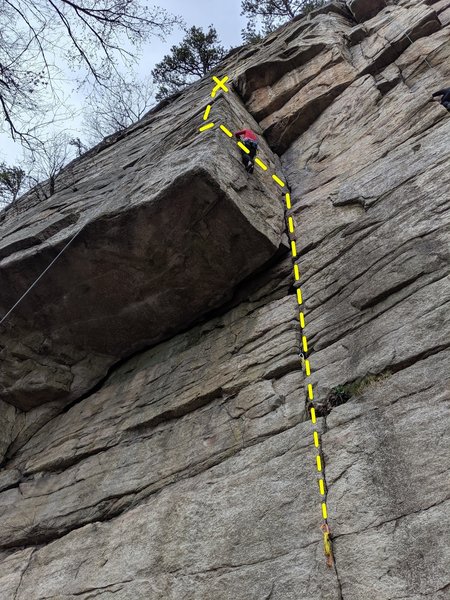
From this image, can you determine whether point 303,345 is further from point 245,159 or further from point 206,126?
point 206,126

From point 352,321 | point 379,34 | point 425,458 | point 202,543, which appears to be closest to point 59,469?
point 202,543

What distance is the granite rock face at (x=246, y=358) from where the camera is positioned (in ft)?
14.8

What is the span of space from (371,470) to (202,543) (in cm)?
197

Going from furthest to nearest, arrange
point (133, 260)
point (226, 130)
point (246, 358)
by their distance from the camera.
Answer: point (226, 130), point (133, 260), point (246, 358)

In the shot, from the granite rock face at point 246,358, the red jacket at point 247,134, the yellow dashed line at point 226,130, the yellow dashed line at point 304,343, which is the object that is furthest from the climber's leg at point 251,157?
the yellow dashed line at point 304,343

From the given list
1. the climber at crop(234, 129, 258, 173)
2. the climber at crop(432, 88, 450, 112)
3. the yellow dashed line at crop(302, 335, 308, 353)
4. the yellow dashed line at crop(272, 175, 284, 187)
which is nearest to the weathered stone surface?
the climber at crop(432, 88, 450, 112)

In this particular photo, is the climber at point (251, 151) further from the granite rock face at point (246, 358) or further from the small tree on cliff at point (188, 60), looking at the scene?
the small tree on cliff at point (188, 60)

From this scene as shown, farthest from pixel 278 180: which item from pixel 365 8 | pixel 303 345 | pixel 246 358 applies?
pixel 365 8

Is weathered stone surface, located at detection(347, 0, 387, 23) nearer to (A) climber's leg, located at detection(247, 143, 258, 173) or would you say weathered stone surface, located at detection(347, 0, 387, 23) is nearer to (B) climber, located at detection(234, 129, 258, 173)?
(B) climber, located at detection(234, 129, 258, 173)

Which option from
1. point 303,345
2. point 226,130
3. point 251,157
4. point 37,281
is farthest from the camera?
point 226,130

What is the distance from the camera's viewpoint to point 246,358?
271 inches

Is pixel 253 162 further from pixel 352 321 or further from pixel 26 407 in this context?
pixel 26 407

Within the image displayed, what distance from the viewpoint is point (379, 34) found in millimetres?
11727

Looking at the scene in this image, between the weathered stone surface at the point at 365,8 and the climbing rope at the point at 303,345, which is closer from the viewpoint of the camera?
the climbing rope at the point at 303,345
